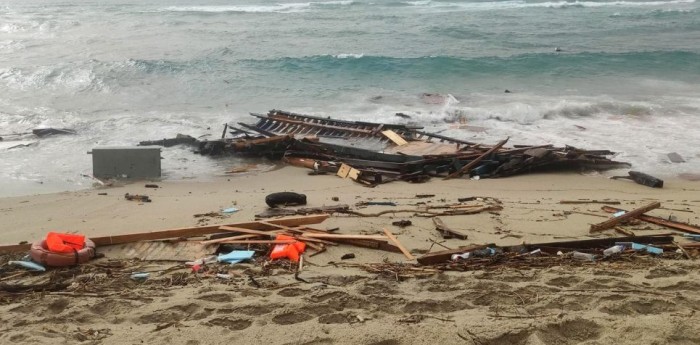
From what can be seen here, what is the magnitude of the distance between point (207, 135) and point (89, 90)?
27.7 ft

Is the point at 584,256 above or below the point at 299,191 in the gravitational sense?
above

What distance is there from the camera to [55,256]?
6160mm

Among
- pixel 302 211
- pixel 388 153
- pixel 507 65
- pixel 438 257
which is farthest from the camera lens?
pixel 507 65

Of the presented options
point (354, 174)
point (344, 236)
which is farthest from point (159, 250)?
point (354, 174)

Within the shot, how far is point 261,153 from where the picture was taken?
1293 centimetres

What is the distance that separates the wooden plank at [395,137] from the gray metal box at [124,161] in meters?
5.06

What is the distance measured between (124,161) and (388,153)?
531cm

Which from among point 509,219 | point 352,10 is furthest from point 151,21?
point 509,219

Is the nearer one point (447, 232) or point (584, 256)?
point (584, 256)

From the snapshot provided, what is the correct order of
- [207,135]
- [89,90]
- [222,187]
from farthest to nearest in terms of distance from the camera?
[89,90], [207,135], [222,187]

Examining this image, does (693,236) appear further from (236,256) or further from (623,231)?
(236,256)

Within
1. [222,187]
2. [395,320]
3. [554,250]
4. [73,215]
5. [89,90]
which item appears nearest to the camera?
[395,320]

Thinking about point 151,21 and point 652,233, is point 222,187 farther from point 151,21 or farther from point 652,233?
point 151,21

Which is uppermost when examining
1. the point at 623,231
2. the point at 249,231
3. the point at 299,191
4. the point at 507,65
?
the point at 507,65
